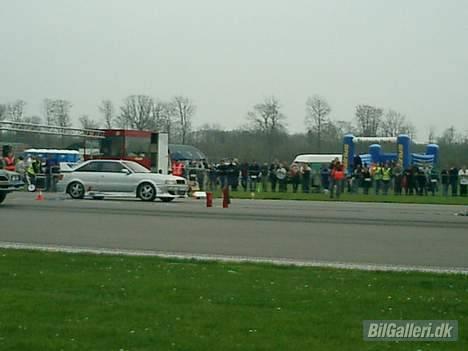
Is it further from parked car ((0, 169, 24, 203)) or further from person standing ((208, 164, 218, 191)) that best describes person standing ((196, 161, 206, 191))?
parked car ((0, 169, 24, 203))

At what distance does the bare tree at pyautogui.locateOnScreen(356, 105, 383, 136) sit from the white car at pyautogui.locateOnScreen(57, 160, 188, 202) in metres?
67.0

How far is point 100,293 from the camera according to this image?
9.14m

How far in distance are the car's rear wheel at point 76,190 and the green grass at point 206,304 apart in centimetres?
1854

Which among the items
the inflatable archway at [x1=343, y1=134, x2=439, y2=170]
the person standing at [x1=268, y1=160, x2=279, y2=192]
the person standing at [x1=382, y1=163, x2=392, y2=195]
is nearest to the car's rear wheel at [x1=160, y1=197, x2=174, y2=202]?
the person standing at [x1=268, y1=160, x2=279, y2=192]

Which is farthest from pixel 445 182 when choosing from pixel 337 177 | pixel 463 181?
pixel 337 177

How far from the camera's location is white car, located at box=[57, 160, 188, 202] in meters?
29.8

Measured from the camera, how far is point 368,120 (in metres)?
96.1

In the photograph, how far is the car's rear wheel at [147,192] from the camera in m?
29.7

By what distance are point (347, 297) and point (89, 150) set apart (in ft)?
112

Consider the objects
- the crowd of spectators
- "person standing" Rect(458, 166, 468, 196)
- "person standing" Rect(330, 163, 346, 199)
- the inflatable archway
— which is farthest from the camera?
the inflatable archway

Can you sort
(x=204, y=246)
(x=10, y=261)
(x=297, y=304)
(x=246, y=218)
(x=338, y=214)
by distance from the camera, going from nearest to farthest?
(x=297, y=304) → (x=10, y=261) → (x=204, y=246) → (x=246, y=218) → (x=338, y=214)

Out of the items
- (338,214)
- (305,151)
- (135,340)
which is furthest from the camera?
(305,151)

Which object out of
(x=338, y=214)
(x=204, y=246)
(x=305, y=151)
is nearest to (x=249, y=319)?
(x=204, y=246)

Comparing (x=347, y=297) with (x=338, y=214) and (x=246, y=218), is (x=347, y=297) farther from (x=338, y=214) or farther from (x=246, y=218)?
(x=338, y=214)
